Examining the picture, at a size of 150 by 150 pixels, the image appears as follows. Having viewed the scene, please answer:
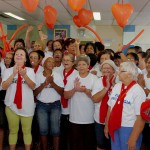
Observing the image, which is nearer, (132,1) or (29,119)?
(29,119)

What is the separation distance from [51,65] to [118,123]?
128cm

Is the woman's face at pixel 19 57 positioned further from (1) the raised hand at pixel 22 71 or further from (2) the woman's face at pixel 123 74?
(2) the woman's face at pixel 123 74

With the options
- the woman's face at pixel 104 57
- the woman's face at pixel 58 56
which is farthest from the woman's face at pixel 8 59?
the woman's face at pixel 104 57

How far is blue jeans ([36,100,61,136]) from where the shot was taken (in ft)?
10.3

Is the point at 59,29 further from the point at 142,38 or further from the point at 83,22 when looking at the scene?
the point at 83,22

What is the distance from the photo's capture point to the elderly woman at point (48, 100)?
10.2 ft

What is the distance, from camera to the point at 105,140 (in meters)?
2.91

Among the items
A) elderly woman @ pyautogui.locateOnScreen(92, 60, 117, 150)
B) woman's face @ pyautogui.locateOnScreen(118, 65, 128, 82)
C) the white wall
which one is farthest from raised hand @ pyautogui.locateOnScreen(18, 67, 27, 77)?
the white wall

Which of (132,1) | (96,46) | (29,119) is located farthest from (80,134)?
(132,1)

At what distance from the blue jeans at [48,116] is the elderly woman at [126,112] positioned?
2.96 ft

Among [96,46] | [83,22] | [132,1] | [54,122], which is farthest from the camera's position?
[132,1]

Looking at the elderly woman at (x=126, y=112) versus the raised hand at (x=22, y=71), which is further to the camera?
the raised hand at (x=22, y=71)

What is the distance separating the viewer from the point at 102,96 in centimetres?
277

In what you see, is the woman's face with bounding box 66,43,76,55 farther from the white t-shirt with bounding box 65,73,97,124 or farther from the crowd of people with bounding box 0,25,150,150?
Result: the white t-shirt with bounding box 65,73,97,124
